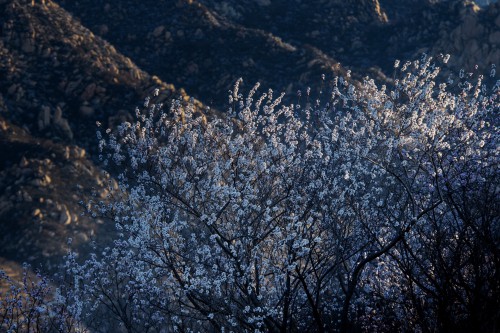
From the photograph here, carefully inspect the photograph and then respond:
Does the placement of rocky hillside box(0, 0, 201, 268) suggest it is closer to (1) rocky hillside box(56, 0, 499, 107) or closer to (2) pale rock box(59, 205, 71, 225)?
(2) pale rock box(59, 205, 71, 225)

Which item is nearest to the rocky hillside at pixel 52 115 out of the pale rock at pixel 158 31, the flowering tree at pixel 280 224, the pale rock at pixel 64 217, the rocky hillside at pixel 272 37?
the pale rock at pixel 64 217

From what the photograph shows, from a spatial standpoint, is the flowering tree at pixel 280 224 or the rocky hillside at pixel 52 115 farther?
the rocky hillside at pixel 52 115

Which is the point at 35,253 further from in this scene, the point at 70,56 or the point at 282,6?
the point at 282,6

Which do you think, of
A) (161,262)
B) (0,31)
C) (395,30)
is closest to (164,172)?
(161,262)

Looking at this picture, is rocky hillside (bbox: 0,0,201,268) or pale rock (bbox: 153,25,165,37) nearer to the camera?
rocky hillside (bbox: 0,0,201,268)

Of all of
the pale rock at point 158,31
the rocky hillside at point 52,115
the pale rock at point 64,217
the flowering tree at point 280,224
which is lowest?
the flowering tree at point 280,224

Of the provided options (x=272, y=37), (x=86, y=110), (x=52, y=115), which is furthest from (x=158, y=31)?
(x=52, y=115)

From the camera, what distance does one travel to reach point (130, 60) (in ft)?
150

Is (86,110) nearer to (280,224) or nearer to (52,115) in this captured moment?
(52,115)

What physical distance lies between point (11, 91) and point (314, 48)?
26948 millimetres

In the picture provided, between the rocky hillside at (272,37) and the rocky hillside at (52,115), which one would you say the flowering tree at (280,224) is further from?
the rocky hillside at (272,37)

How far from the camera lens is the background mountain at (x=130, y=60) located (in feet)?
99.2

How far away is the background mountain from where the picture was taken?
30234 millimetres

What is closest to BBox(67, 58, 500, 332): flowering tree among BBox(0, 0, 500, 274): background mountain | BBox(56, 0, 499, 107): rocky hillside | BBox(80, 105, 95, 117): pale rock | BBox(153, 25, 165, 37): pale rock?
BBox(0, 0, 500, 274): background mountain
